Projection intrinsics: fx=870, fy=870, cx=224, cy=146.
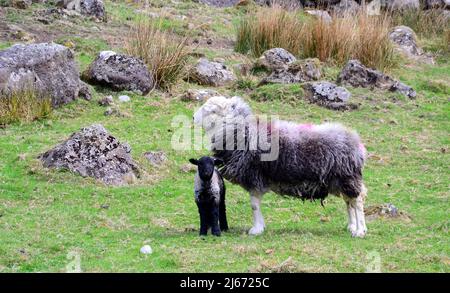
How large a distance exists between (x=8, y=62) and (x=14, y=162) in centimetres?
303

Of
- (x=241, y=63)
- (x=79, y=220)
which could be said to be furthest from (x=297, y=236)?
(x=241, y=63)

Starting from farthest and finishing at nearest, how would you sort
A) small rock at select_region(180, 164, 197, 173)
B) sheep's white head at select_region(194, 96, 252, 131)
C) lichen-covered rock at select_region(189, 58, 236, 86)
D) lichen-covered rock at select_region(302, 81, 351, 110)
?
lichen-covered rock at select_region(189, 58, 236, 86)
lichen-covered rock at select_region(302, 81, 351, 110)
small rock at select_region(180, 164, 197, 173)
sheep's white head at select_region(194, 96, 252, 131)

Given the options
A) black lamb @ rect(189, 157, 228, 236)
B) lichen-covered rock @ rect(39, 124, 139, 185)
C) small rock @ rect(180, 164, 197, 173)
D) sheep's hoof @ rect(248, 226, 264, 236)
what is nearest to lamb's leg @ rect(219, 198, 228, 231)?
black lamb @ rect(189, 157, 228, 236)

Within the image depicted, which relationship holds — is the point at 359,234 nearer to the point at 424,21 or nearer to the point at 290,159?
the point at 290,159

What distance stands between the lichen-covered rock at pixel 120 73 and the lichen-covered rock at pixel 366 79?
439cm

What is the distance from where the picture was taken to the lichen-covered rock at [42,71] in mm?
15539

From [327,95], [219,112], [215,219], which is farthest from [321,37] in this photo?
[215,219]

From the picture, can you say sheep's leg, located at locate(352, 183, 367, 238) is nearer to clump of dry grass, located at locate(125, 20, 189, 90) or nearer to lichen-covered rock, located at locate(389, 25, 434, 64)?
clump of dry grass, located at locate(125, 20, 189, 90)

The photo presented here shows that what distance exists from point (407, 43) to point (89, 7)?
8531 millimetres

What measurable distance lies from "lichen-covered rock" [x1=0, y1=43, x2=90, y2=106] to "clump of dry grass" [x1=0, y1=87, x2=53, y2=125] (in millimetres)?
125

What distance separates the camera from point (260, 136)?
34.9 ft

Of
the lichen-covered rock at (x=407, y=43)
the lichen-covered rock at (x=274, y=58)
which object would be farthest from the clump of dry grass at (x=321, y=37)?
the lichen-covered rock at (x=407, y=43)

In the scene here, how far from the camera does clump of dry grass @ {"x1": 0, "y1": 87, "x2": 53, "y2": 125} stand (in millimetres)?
15266
